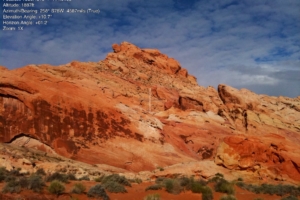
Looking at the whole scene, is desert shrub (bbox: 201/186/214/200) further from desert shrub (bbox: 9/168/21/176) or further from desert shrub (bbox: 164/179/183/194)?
desert shrub (bbox: 9/168/21/176)

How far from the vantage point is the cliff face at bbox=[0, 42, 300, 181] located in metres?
24.6

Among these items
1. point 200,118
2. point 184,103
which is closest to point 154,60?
point 184,103

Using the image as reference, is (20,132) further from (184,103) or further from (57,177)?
(184,103)

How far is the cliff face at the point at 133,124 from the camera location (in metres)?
24.6

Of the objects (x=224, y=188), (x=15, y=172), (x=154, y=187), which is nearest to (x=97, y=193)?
(x=154, y=187)

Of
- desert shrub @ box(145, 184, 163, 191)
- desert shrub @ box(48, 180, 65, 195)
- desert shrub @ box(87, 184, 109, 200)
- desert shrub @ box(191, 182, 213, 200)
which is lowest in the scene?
desert shrub @ box(191, 182, 213, 200)

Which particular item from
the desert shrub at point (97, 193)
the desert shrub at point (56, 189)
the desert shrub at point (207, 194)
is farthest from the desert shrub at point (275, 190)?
the desert shrub at point (56, 189)

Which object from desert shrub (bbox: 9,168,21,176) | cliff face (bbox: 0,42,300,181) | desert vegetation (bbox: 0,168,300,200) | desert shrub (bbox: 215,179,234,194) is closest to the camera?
desert vegetation (bbox: 0,168,300,200)

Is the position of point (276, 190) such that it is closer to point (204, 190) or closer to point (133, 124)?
point (204, 190)

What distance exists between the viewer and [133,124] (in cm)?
3388

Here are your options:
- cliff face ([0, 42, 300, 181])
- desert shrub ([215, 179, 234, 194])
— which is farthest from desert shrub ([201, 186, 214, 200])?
cliff face ([0, 42, 300, 181])

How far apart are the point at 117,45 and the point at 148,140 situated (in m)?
39.3

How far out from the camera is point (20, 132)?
27297 mm

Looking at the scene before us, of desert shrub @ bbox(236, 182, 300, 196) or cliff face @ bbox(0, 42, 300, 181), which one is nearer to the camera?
desert shrub @ bbox(236, 182, 300, 196)
